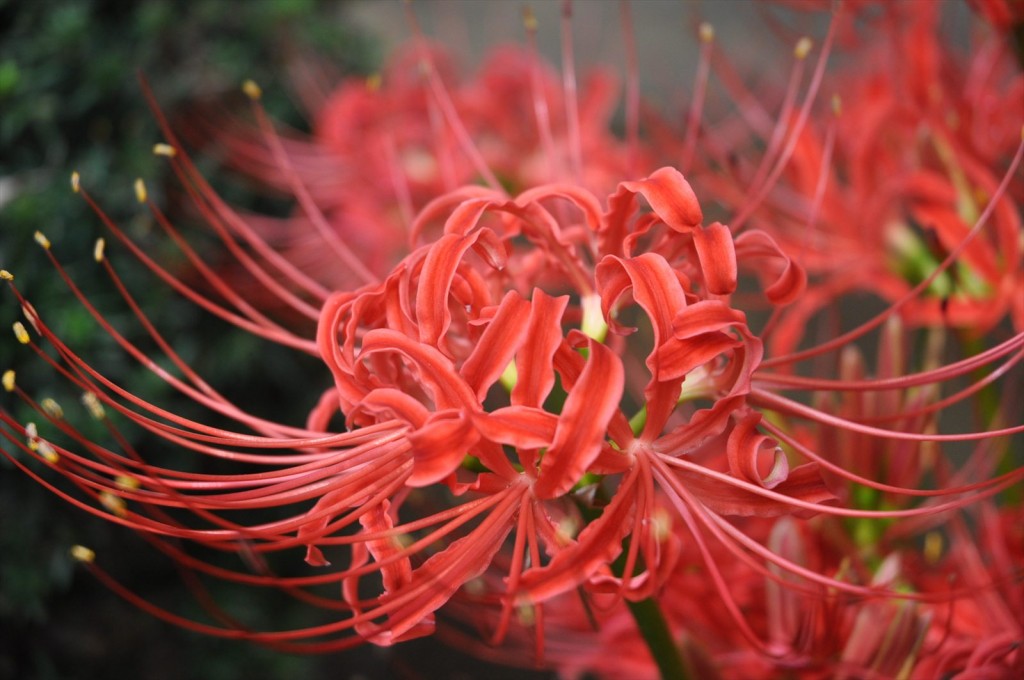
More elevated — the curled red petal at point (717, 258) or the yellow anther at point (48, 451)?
the curled red petal at point (717, 258)

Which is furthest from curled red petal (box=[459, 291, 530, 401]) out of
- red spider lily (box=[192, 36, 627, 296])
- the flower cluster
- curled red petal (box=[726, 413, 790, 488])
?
red spider lily (box=[192, 36, 627, 296])

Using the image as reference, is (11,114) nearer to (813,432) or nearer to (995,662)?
(813,432)

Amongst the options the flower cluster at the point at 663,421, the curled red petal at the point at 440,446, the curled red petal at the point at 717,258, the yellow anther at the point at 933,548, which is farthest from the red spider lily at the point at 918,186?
the curled red petal at the point at 440,446

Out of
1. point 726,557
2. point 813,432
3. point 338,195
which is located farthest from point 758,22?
point 726,557

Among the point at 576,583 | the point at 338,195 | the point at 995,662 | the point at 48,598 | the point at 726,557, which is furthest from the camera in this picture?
the point at 338,195

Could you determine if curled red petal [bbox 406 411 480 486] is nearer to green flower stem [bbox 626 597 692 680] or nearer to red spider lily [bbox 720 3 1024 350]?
green flower stem [bbox 626 597 692 680]

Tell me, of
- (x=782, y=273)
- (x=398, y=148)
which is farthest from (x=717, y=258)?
(x=398, y=148)

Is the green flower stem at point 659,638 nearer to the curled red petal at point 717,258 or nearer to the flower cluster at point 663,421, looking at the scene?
the flower cluster at point 663,421

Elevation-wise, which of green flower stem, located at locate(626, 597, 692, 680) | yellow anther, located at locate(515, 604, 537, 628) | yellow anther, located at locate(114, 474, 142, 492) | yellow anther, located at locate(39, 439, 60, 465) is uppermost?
yellow anther, located at locate(39, 439, 60, 465)
